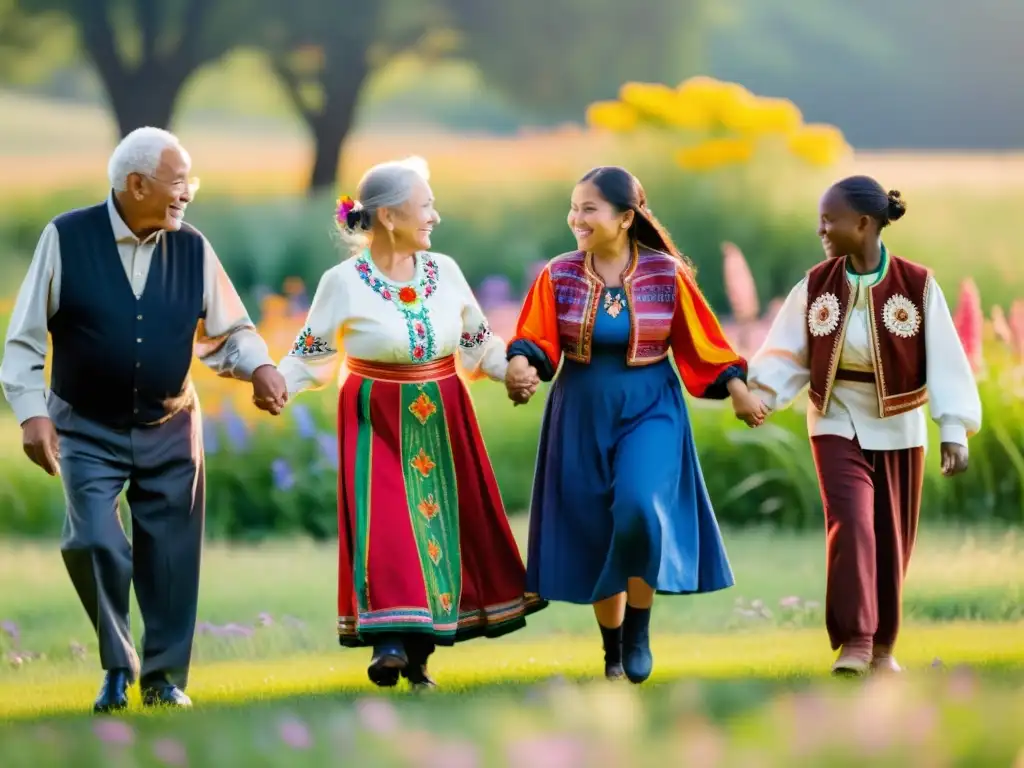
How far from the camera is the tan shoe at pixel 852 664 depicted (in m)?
6.36

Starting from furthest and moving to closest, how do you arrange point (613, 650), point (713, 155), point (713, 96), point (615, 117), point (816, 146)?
1. point (615, 117)
2. point (713, 96)
3. point (816, 146)
4. point (713, 155)
5. point (613, 650)

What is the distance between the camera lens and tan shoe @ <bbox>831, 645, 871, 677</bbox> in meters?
6.36

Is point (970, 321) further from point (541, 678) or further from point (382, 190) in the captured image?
point (382, 190)

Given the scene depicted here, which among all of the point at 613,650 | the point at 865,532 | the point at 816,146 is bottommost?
the point at 613,650

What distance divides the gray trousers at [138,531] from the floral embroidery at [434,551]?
740mm

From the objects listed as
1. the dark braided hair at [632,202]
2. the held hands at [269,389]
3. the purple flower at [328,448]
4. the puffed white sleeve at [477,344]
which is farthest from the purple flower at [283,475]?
the dark braided hair at [632,202]

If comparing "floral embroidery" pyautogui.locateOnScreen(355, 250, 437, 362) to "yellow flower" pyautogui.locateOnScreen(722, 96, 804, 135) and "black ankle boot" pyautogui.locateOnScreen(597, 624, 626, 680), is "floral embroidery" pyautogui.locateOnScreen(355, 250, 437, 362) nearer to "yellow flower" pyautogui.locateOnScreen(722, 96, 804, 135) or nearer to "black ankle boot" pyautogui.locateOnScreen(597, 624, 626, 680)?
"black ankle boot" pyautogui.locateOnScreen(597, 624, 626, 680)

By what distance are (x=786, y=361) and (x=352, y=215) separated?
1.52m

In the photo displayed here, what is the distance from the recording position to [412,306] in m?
6.38

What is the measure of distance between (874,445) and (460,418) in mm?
1354

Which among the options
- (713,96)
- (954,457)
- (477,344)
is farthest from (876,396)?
(713,96)

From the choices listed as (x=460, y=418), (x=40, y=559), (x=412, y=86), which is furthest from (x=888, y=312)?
(x=412, y=86)

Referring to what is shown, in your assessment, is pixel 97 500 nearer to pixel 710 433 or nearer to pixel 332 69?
pixel 710 433

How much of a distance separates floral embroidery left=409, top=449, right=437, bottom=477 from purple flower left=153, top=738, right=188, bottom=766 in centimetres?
137
